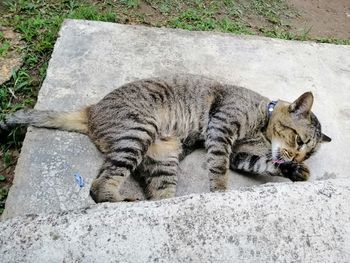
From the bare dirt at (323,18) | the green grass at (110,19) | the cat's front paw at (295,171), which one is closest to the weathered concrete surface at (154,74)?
the cat's front paw at (295,171)

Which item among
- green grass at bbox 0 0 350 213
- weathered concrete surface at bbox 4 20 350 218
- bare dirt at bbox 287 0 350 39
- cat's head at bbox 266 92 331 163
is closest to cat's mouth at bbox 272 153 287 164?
cat's head at bbox 266 92 331 163

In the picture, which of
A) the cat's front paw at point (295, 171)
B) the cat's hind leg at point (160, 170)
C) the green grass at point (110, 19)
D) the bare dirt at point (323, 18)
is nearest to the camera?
the cat's hind leg at point (160, 170)

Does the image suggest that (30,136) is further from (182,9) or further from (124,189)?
(182,9)

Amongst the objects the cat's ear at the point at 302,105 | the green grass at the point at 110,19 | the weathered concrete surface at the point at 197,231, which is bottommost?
the green grass at the point at 110,19

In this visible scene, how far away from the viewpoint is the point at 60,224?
2061 millimetres

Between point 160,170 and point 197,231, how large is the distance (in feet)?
4.51

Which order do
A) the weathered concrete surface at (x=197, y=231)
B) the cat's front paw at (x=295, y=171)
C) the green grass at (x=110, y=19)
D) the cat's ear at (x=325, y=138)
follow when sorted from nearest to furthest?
the weathered concrete surface at (x=197, y=231) < the cat's front paw at (x=295, y=171) < the cat's ear at (x=325, y=138) < the green grass at (x=110, y=19)

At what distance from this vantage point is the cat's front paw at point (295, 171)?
11.7ft

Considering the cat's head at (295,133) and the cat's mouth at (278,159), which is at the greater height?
the cat's head at (295,133)

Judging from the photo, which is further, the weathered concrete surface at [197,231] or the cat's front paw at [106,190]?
the cat's front paw at [106,190]

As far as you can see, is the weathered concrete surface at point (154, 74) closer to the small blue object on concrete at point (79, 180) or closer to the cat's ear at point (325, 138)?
the small blue object on concrete at point (79, 180)

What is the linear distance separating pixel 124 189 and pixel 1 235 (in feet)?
4.45

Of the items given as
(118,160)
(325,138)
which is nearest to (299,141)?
(325,138)

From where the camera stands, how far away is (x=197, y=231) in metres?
2.11
